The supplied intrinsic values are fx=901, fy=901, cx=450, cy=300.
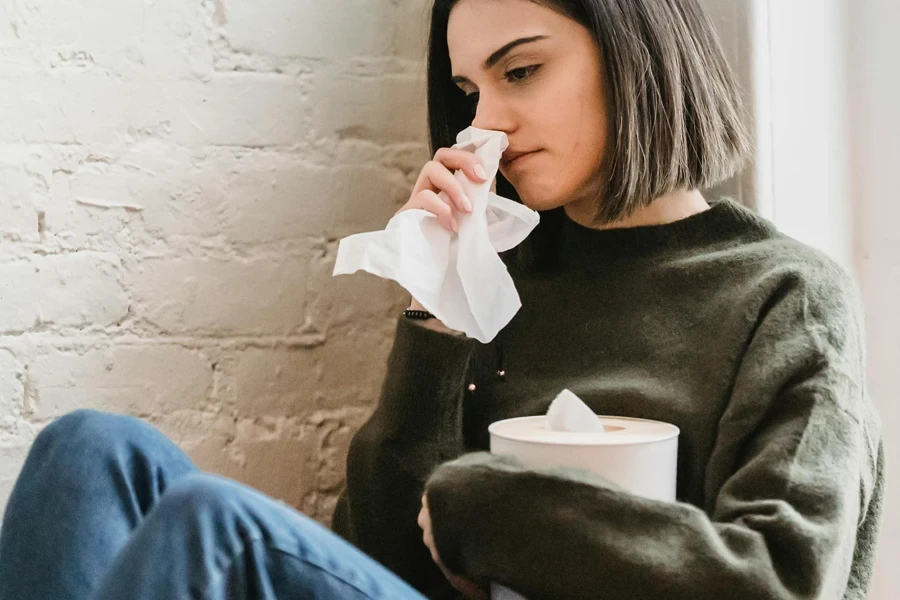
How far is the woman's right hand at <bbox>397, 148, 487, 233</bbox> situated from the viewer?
89 cm

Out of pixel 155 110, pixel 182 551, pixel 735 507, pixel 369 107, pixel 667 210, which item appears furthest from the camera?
pixel 369 107

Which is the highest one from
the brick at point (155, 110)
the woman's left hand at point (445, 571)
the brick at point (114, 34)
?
the brick at point (114, 34)

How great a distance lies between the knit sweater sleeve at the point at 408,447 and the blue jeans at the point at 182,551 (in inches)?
10.5

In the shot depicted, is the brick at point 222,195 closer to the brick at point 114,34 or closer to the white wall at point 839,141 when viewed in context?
the brick at point 114,34

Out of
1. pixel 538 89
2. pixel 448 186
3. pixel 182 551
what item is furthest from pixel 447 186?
pixel 182 551

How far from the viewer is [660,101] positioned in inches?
34.9

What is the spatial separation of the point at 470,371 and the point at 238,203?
349 millimetres

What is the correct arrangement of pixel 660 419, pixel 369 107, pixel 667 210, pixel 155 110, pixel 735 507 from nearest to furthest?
1. pixel 735 507
2. pixel 660 419
3. pixel 667 210
4. pixel 155 110
5. pixel 369 107

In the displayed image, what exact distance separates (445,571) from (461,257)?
30 centimetres

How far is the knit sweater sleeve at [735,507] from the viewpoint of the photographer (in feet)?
2.05

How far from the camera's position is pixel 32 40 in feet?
3.19

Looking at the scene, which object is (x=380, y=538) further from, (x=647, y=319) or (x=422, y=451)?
(x=647, y=319)

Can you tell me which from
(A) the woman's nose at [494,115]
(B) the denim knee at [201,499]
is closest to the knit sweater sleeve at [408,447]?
(A) the woman's nose at [494,115]

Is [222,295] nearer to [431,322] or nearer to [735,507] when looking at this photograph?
[431,322]
